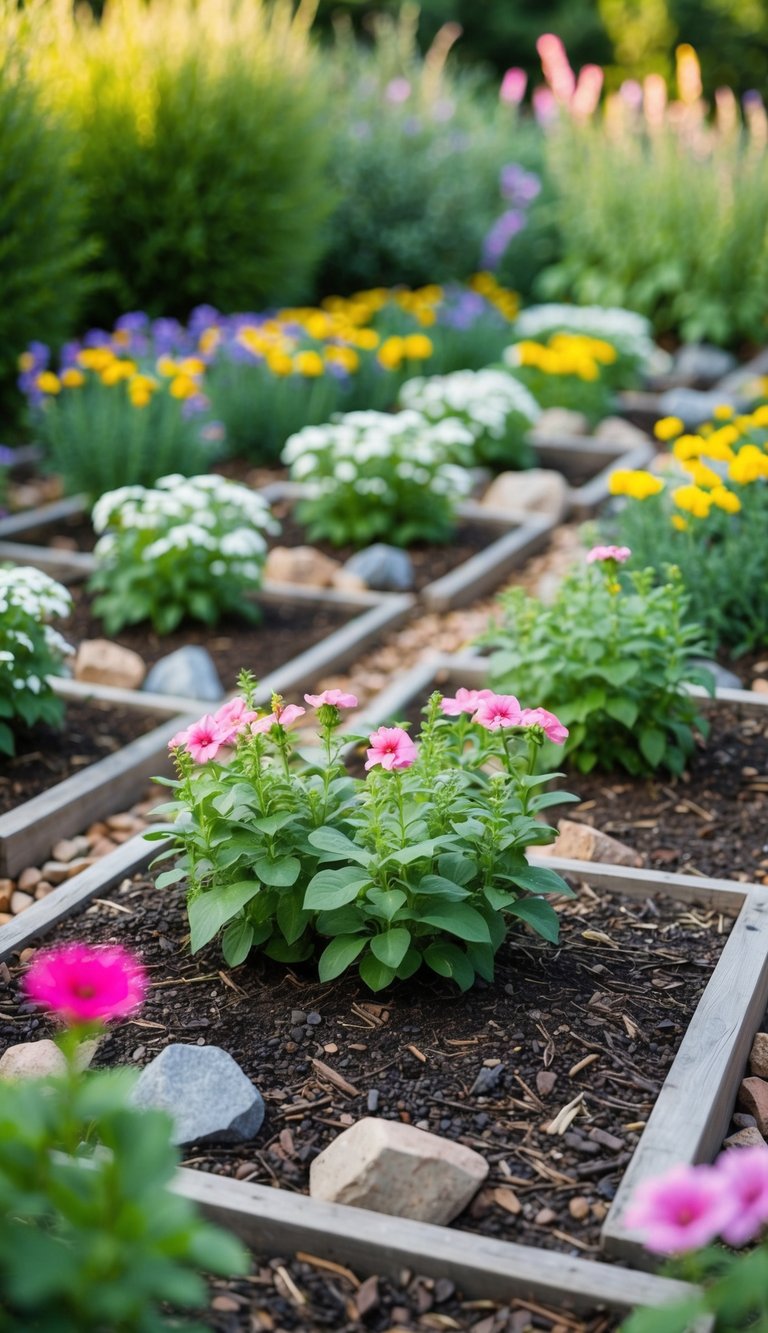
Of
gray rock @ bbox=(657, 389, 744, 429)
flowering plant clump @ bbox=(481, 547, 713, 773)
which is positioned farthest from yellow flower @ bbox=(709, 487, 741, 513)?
gray rock @ bbox=(657, 389, 744, 429)

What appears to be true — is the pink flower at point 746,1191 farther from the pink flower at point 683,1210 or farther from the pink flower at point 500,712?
the pink flower at point 500,712

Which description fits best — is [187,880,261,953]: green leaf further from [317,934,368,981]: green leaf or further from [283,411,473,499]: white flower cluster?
[283,411,473,499]: white flower cluster

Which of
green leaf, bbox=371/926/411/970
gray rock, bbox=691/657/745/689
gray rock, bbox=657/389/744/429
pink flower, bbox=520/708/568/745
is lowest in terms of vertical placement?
gray rock, bbox=657/389/744/429

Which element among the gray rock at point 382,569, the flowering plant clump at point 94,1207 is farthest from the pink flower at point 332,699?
the gray rock at point 382,569

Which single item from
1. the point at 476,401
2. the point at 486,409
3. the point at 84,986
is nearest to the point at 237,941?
the point at 84,986

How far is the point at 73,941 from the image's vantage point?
8.99 feet

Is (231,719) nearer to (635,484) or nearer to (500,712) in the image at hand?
(500,712)

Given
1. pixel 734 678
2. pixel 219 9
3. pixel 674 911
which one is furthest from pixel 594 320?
pixel 674 911

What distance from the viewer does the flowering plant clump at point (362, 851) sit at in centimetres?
234

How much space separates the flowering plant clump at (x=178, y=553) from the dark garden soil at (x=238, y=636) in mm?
60

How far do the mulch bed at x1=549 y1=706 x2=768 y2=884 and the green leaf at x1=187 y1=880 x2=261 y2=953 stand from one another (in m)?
1.25

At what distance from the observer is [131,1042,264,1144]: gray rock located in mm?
2113

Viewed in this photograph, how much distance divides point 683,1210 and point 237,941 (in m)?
1.29

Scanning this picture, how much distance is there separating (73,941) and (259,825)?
2.07ft
